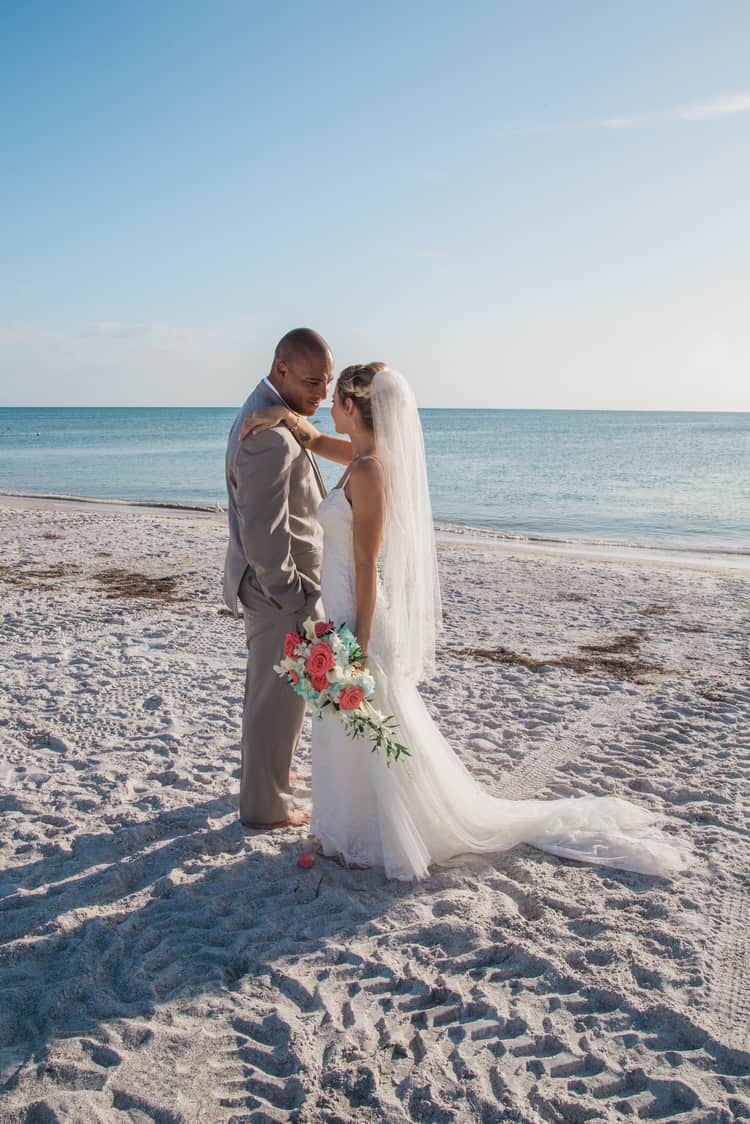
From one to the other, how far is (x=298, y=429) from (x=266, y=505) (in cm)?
46

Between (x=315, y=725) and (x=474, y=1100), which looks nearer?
(x=474, y=1100)

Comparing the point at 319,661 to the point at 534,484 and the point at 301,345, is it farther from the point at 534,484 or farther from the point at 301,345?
the point at 534,484

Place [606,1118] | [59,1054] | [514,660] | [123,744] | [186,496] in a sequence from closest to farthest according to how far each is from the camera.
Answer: [606,1118] → [59,1054] → [123,744] → [514,660] → [186,496]

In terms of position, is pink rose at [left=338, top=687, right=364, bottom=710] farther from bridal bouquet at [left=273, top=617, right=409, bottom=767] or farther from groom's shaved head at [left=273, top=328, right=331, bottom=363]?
groom's shaved head at [left=273, top=328, right=331, bottom=363]

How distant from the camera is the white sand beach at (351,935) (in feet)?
9.07

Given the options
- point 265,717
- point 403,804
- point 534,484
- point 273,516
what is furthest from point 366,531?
point 534,484

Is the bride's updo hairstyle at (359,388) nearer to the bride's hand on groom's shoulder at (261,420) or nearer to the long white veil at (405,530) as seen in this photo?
the long white veil at (405,530)

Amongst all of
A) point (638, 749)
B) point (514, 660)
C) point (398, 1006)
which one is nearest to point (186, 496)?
point (514, 660)

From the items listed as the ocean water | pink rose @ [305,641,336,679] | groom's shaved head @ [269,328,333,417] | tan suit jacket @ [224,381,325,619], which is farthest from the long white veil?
the ocean water

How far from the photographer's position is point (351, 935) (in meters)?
3.58

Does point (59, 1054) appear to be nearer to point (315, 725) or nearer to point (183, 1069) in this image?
point (183, 1069)

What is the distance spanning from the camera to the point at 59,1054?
2.84 m

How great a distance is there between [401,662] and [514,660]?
4.14 metres

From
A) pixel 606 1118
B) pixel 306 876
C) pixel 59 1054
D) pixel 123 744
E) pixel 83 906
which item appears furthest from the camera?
pixel 123 744
